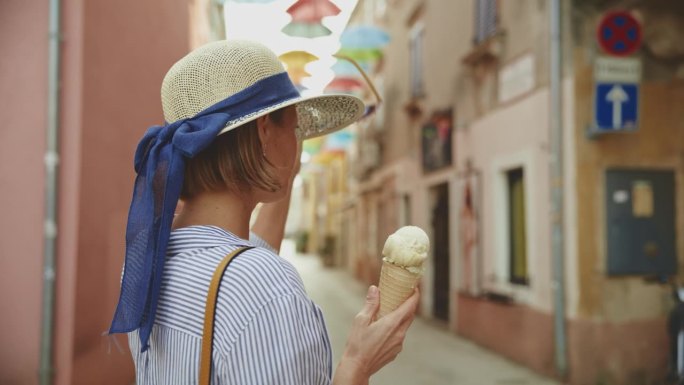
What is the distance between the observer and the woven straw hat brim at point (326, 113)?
164 cm

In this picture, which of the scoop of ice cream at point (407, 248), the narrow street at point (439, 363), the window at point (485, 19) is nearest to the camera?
the scoop of ice cream at point (407, 248)

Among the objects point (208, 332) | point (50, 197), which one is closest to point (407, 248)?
point (208, 332)

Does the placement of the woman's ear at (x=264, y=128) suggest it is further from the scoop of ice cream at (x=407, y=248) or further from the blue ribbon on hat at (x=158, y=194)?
the scoop of ice cream at (x=407, y=248)

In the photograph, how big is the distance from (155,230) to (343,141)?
22.5 meters

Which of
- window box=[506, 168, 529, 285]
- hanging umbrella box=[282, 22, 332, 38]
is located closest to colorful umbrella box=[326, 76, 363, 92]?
hanging umbrella box=[282, 22, 332, 38]

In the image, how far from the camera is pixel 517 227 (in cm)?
842

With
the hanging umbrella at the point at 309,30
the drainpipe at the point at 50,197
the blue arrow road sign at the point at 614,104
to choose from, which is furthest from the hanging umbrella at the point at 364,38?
the drainpipe at the point at 50,197

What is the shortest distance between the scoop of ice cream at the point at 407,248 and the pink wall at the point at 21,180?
4077 millimetres

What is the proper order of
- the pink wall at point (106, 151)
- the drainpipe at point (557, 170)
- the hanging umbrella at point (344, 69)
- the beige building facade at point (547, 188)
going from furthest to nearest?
the hanging umbrella at point (344, 69) → the drainpipe at point (557, 170) → the beige building facade at point (547, 188) → the pink wall at point (106, 151)

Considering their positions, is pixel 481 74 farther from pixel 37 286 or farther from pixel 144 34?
pixel 37 286

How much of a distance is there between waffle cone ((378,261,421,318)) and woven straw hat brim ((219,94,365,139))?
46 centimetres

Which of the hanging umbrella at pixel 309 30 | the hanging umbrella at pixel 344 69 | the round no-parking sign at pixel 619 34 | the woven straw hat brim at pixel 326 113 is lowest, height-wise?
the woven straw hat brim at pixel 326 113

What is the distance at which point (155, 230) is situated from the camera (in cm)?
125

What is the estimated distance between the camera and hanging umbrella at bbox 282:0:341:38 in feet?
29.5
